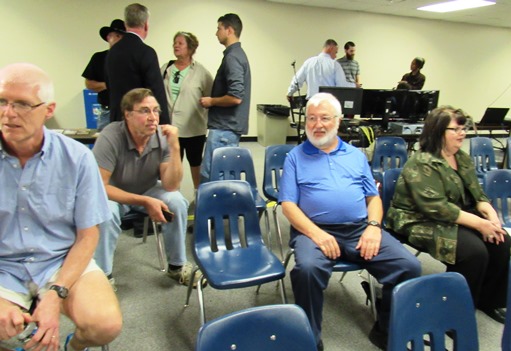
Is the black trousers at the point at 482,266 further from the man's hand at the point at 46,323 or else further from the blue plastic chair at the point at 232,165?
the man's hand at the point at 46,323

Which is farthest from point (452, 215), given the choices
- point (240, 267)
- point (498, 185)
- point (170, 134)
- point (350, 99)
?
point (350, 99)

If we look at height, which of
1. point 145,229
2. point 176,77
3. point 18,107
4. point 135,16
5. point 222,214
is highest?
point 135,16

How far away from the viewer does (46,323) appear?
114 centimetres

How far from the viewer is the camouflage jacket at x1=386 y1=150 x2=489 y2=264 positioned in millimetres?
1831

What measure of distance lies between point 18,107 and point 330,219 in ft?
4.73

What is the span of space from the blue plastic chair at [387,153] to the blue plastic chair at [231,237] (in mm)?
1795

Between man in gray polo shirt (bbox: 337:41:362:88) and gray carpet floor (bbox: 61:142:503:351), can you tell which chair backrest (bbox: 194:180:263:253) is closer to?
gray carpet floor (bbox: 61:142:503:351)

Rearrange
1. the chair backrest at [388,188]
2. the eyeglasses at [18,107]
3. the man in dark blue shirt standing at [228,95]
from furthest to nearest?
1. the man in dark blue shirt standing at [228,95]
2. the chair backrest at [388,188]
3. the eyeglasses at [18,107]

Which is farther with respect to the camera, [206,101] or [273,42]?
[273,42]

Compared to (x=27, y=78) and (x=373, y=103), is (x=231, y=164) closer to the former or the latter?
(x=27, y=78)

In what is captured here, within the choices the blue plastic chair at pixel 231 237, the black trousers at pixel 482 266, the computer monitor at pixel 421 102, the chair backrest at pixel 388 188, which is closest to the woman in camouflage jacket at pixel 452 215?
the black trousers at pixel 482 266

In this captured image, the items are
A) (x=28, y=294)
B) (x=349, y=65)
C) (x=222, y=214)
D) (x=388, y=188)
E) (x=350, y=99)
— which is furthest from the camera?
(x=349, y=65)

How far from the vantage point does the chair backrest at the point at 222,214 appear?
1.84 meters

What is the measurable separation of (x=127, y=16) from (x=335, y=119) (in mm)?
1628
